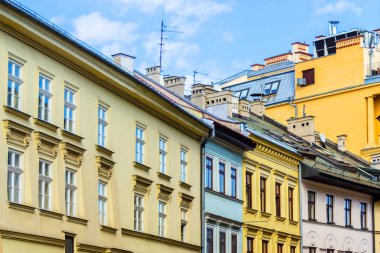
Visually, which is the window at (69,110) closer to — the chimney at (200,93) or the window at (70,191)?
the window at (70,191)

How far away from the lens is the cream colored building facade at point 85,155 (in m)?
27.6

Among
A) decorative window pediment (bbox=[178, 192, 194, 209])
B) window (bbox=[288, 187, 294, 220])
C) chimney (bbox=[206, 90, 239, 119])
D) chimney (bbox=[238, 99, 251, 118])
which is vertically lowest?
decorative window pediment (bbox=[178, 192, 194, 209])

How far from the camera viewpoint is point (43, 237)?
28.4 m

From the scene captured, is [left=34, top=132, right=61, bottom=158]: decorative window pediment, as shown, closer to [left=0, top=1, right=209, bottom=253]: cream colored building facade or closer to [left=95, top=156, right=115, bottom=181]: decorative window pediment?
[left=0, top=1, right=209, bottom=253]: cream colored building facade

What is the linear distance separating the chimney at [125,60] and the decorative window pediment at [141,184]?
4.79 m

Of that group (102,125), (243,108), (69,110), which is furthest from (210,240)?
(243,108)

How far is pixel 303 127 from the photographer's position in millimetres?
60344

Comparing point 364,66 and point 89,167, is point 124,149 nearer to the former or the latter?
point 89,167

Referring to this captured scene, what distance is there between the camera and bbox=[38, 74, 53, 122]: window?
29234 mm

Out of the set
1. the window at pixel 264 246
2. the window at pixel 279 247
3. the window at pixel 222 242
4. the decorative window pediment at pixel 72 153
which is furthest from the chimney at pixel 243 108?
the decorative window pediment at pixel 72 153

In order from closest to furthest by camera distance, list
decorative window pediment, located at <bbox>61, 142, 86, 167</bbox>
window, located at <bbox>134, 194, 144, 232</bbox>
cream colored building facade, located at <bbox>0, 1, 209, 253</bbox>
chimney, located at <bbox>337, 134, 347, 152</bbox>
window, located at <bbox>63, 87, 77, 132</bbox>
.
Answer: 1. cream colored building facade, located at <bbox>0, 1, 209, 253</bbox>
2. decorative window pediment, located at <bbox>61, 142, 86, 167</bbox>
3. window, located at <bbox>63, 87, 77, 132</bbox>
4. window, located at <bbox>134, 194, 144, 232</bbox>
5. chimney, located at <bbox>337, 134, 347, 152</bbox>

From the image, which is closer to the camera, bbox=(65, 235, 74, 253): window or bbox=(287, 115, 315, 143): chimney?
bbox=(65, 235, 74, 253): window

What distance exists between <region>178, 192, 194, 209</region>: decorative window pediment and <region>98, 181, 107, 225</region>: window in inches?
248

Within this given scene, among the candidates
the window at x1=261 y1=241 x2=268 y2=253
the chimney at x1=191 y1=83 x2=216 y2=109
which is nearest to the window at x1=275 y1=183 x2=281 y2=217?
the window at x1=261 y1=241 x2=268 y2=253
